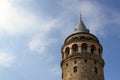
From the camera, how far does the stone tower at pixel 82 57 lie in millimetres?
49719

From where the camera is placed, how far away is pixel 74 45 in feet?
176

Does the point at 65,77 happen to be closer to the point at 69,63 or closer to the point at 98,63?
the point at 69,63

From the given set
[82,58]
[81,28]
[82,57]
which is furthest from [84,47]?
[81,28]

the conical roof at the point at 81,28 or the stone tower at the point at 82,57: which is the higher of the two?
the conical roof at the point at 81,28

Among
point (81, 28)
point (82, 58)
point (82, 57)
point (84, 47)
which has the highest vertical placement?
point (81, 28)

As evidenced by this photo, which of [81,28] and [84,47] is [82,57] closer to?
[84,47]

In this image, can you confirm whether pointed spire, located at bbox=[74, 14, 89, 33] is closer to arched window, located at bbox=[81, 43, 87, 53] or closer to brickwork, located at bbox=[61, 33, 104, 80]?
brickwork, located at bbox=[61, 33, 104, 80]

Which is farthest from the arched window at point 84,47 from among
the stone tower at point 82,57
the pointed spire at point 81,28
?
the pointed spire at point 81,28

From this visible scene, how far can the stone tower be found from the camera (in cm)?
4972

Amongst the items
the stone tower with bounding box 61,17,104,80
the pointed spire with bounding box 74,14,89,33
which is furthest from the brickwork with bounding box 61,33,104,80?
the pointed spire with bounding box 74,14,89,33

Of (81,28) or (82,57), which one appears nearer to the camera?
(82,57)

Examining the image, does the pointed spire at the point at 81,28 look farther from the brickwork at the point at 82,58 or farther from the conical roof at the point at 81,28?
the brickwork at the point at 82,58

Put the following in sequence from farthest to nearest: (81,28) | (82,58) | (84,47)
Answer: (81,28), (84,47), (82,58)

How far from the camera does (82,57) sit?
5150cm
